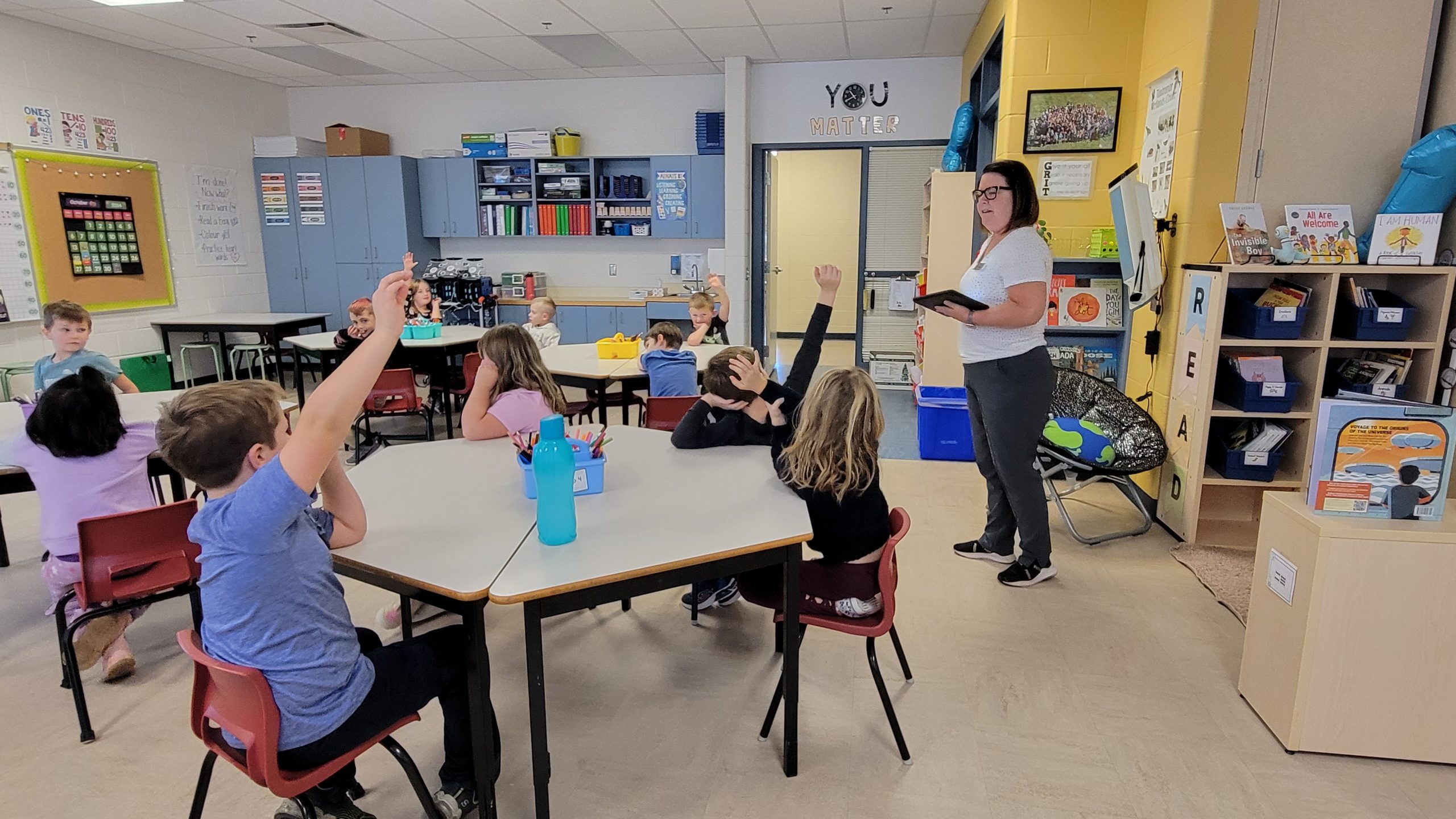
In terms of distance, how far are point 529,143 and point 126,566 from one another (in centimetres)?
618

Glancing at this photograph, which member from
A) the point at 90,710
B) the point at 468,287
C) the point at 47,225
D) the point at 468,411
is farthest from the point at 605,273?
the point at 90,710

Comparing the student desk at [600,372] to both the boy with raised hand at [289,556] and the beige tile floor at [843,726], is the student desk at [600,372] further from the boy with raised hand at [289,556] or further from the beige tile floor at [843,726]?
the boy with raised hand at [289,556]

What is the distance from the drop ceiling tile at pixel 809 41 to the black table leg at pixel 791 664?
5147mm

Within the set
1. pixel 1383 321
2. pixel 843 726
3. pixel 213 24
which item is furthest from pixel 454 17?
pixel 1383 321

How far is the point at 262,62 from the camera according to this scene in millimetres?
7000

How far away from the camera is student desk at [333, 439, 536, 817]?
158cm

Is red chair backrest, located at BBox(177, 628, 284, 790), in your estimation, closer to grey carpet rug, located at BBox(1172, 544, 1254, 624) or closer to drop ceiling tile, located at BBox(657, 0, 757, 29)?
grey carpet rug, located at BBox(1172, 544, 1254, 624)

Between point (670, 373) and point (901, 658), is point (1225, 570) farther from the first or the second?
point (670, 373)

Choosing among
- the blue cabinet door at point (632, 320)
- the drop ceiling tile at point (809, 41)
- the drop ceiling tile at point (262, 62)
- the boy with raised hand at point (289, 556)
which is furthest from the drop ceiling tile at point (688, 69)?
the boy with raised hand at point (289, 556)

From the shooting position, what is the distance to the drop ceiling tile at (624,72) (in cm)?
733

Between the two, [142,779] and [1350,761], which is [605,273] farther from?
[1350,761]

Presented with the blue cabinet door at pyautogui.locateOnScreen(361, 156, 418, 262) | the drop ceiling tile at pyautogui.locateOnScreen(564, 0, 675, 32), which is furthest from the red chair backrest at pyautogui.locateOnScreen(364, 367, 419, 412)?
the blue cabinet door at pyautogui.locateOnScreen(361, 156, 418, 262)

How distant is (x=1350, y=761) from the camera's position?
6.80 feet

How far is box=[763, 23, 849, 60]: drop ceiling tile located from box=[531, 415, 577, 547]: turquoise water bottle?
16.9ft
